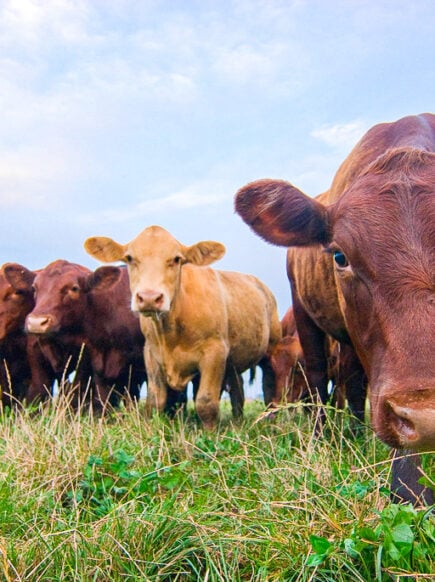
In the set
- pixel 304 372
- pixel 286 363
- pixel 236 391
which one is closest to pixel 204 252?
pixel 304 372

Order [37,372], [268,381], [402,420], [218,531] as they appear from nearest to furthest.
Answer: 1. [402,420]
2. [218,531]
3. [37,372]
4. [268,381]

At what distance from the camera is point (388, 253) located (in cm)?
325

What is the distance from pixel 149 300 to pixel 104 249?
4.83 ft

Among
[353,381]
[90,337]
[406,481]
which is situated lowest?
[353,381]

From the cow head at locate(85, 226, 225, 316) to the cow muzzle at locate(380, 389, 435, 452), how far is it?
3947 mm

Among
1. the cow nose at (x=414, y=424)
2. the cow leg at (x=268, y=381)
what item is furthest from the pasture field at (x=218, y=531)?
the cow leg at (x=268, y=381)

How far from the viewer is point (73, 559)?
2.82 metres

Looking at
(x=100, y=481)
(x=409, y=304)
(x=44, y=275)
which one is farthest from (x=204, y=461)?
(x=44, y=275)

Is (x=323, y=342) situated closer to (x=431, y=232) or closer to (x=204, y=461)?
(x=204, y=461)

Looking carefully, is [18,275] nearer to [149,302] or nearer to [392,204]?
[149,302]

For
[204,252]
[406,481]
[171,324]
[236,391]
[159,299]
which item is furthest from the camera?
[236,391]

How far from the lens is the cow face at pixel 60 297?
8336 millimetres

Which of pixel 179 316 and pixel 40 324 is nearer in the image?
pixel 179 316

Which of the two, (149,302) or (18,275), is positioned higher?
(18,275)
